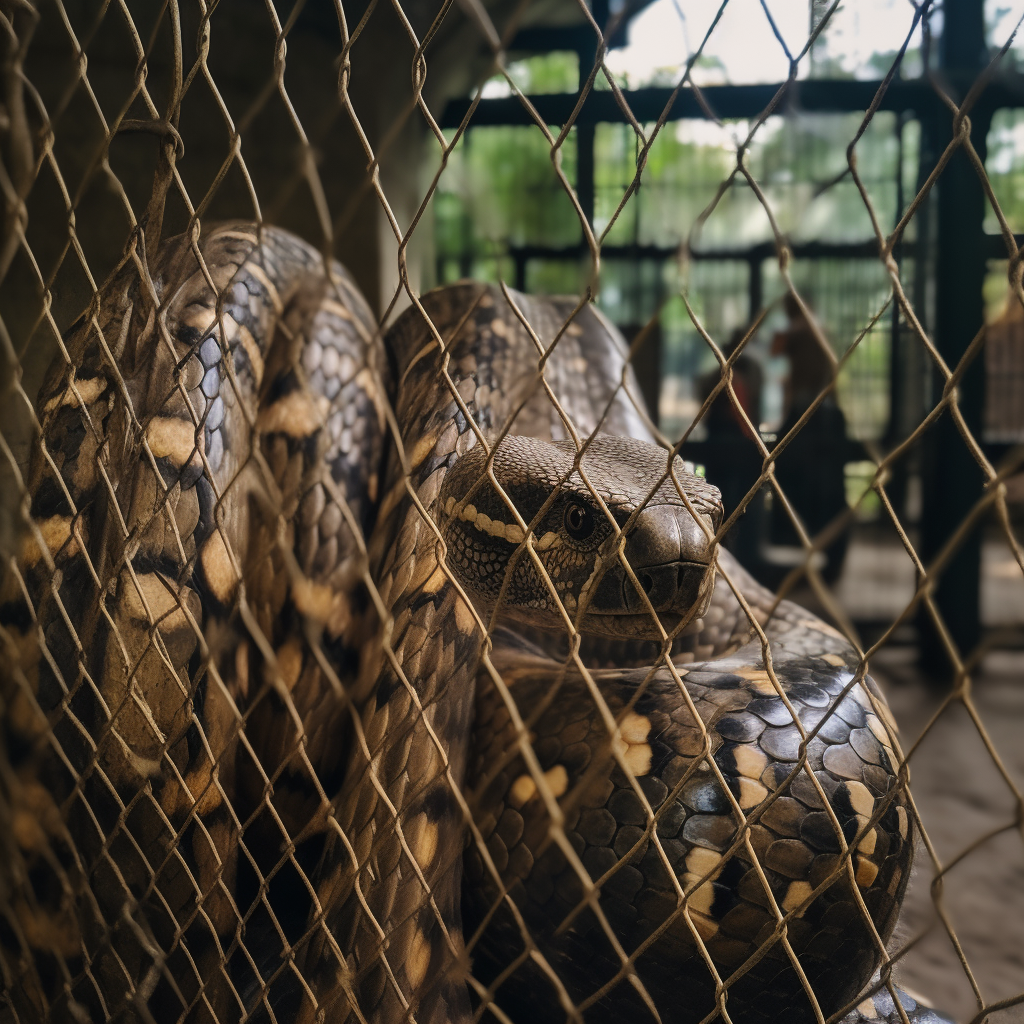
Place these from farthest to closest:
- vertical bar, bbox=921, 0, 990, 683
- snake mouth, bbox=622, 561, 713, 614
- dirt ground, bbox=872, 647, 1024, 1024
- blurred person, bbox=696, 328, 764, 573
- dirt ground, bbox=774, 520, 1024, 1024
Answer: vertical bar, bbox=921, 0, 990, 683 < blurred person, bbox=696, 328, 764, 573 < dirt ground, bbox=872, 647, 1024, 1024 < dirt ground, bbox=774, 520, 1024, 1024 < snake mouth, bbox=622, 561, 713, 614

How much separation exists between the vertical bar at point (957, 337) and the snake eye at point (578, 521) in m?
2.11

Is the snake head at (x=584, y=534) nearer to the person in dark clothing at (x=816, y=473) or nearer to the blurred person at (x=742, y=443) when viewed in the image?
the blurred person at (x=742, y=443)

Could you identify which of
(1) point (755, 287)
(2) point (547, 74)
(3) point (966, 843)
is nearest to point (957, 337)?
(1) point (755, 287)

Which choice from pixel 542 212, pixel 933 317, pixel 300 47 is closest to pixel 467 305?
pixel 542 212

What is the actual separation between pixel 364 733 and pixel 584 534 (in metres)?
0.39

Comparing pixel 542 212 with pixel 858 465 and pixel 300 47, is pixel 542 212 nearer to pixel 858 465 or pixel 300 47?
pixel 300 47

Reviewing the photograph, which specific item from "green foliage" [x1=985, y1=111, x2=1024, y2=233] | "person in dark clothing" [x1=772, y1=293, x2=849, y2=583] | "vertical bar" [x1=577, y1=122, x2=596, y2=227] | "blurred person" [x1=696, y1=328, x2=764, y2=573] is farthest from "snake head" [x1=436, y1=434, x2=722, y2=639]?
"green foliage" [x1=985, y1=111, x2=1024, y2=233]

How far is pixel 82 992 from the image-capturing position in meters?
1.12

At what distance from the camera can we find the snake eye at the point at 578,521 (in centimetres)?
95

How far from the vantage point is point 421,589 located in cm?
111

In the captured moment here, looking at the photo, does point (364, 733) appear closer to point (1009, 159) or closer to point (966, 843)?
point (966, 843)

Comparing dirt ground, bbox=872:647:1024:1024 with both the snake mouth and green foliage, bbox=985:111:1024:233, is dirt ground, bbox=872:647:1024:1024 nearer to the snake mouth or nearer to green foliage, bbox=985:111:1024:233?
the snake mouth

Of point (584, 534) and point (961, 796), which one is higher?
point (584, 534)

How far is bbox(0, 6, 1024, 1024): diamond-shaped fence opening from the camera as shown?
29.8 inches
